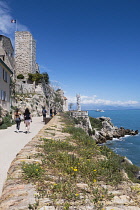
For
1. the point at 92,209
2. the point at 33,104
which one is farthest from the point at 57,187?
the point at 33,104

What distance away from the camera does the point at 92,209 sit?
2498 mm

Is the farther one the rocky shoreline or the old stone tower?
the old stone tower

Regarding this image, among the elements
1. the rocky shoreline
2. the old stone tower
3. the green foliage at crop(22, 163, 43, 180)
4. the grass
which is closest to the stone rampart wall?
the old stone tower

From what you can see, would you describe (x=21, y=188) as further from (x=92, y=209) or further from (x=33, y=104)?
(x=33, y=104)

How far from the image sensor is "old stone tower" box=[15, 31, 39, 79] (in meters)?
52.9

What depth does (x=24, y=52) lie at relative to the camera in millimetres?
53344

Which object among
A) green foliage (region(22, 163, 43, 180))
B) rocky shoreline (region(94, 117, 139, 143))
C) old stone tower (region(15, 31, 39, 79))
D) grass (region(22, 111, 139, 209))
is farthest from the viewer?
old stone tower (region(15, 31, 39, 79))

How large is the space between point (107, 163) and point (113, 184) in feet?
3.59

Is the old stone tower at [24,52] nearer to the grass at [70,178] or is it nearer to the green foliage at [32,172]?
the grass at [70,178]

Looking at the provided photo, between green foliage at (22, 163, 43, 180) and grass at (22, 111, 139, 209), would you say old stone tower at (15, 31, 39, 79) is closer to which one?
grass at (22, 111, 139, 209)

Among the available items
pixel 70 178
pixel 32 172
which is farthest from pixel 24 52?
pixel 70 178

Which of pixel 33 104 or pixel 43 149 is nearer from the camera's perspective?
pixel 43 149

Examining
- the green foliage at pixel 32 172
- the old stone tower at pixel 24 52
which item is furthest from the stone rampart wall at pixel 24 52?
the green foliage at pixel 32 172

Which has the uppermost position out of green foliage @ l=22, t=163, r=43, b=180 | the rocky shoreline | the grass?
green foliage @ l=22, t=163, r=43, b=180
